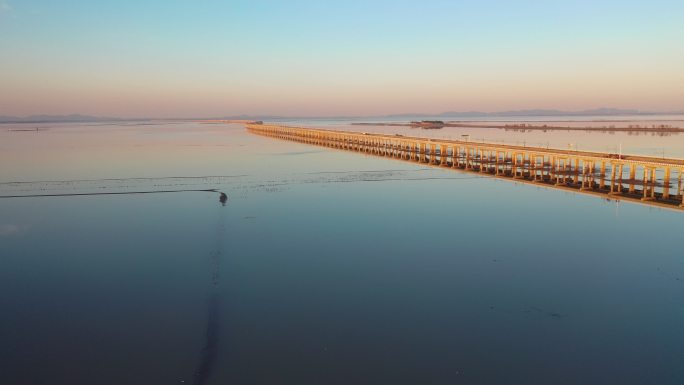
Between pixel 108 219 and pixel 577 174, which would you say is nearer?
pixel 108 219

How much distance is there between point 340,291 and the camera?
15.0 metres

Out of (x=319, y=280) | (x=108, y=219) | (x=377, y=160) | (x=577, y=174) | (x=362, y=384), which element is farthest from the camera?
(x=377, y=160)

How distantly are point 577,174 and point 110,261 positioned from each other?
31.4 meters

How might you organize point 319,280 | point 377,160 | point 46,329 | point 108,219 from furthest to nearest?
point 377,160 → point 108,219 → point 319,280 → point 46,329

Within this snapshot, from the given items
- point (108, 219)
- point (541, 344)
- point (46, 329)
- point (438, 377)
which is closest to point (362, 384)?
point (438, 377)

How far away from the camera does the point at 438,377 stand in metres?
10.4

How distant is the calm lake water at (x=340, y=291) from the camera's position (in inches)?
425

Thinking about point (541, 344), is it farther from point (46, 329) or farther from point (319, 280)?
point (46, 329)

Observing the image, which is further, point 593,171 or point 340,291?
point 593,171

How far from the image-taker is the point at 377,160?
5512 cm

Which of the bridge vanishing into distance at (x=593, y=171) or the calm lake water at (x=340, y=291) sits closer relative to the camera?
the calm lake water at (x=340, y=291)

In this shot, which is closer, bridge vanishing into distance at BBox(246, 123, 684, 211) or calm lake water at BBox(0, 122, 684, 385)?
calm lake water at BBox(0, 122, 684, 385)

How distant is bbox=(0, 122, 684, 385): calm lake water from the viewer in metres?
10.8

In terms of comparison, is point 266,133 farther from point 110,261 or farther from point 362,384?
point 362,384
